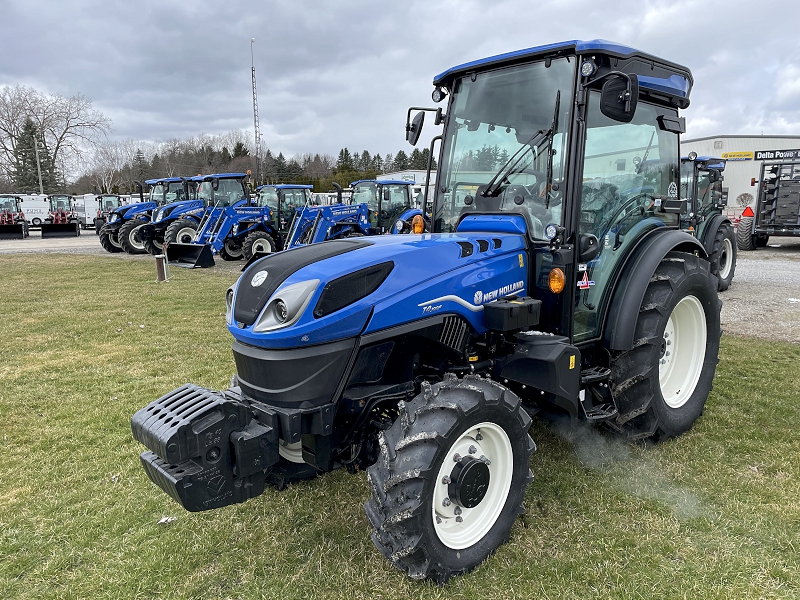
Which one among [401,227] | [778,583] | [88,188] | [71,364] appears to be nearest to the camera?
[778,583]

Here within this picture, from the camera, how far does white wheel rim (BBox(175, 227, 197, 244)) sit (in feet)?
52.4

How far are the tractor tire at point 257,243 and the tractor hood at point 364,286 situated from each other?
41.3ft

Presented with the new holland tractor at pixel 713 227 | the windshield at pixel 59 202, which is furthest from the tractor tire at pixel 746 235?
the windshield at pixel 59 202

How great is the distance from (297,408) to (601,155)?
2.34m

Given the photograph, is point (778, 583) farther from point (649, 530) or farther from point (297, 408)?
point (297, 408)

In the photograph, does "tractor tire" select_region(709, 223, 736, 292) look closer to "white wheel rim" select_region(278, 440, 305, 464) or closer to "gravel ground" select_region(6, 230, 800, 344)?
"gravel ground" select_region(6, 230, 800, 344)

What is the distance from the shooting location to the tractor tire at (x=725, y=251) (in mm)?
9852

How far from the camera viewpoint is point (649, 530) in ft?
9.32

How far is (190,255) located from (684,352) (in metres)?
12.9

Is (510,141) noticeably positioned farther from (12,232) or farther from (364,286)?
(12,232)

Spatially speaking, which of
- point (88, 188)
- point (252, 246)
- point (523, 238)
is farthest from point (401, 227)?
point (88, 188)

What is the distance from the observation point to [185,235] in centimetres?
1609

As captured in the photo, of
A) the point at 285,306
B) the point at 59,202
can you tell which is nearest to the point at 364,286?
the point at 285,306

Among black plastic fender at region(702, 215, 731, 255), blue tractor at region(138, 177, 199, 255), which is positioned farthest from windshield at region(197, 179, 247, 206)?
black plastic fender at region(702, 215, 731, 255)
